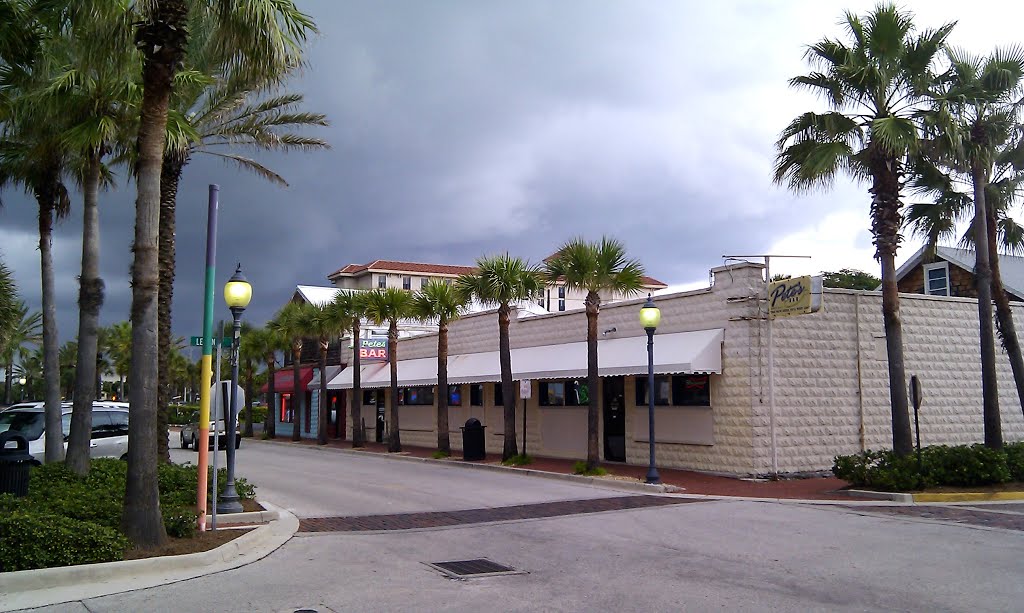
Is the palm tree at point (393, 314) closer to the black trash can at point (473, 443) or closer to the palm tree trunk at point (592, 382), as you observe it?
the black trash can at point (473, 443)

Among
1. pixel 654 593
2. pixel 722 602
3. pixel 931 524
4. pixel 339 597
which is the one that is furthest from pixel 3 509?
pixel 931 524

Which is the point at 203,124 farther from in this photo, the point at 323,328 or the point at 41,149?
the point at 323,328

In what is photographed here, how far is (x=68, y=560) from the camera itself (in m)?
8.48

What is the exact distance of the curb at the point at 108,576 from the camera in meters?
7.84

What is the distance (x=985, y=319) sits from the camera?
59.3 ft

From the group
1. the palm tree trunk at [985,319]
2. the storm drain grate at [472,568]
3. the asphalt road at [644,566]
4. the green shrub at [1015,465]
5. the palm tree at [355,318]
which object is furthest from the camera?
the palm tree at [355,318]

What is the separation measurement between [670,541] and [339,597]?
518cm

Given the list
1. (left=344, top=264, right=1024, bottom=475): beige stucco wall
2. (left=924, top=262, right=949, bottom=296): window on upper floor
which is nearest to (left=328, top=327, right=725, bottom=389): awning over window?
(left=344, top=264, right=1024, bottom=475): beige stucco wall

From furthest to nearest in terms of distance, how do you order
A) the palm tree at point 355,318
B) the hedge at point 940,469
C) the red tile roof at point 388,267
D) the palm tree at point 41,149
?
1. the red tile roof at point 388,267
2. the palm tree at point 355,318
3. the hedge at point 940,469
4. the palm tree at point 41,149

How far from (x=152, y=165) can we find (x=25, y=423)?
12616mm

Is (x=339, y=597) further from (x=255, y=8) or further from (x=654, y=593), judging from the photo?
(x=255, y=8)

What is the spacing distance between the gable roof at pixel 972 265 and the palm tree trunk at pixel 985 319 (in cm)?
971

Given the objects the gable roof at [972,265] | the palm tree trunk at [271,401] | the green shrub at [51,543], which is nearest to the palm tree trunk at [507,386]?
the gable roof at [972,265]

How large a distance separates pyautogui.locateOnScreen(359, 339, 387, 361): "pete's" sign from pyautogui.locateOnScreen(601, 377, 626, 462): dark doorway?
1682 centimetres
